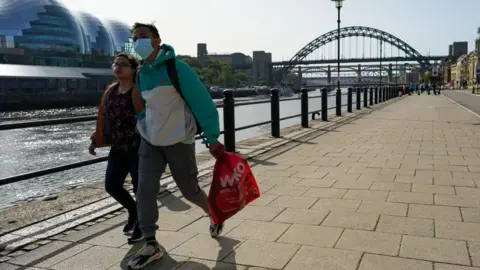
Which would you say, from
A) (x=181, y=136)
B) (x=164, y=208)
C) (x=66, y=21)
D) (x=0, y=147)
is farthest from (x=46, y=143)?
(x=66, y=21)

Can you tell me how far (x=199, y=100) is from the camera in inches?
127

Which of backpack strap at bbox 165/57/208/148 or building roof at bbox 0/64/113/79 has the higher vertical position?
building roof at bbox 0/64/113/79

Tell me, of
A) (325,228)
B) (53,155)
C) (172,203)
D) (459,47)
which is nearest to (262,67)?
(459,47)

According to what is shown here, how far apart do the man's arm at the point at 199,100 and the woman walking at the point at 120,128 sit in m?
0.56

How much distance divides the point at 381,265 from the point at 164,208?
2262mm

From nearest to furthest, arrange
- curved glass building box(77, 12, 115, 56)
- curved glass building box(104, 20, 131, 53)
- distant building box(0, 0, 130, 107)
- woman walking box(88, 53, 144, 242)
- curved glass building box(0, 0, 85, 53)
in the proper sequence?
1. woman walking box(88, 53, 144, 242)
2. distant building box(0, 0, 130, 107)
3. curved glass building box(0, 0, 85, 53)
4. curved glass building box(77, 12, 115, 56)
5. curved glass building box(104, 20, 131, 53)

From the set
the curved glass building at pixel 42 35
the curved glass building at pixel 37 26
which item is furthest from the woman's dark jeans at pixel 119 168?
the curved glass building at pixel 37 26

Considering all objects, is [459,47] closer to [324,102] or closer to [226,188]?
[324,102]

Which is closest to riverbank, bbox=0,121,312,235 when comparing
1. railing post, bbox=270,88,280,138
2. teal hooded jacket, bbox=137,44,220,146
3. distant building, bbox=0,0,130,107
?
teal hooded jacket, bbox=137,44,220,146

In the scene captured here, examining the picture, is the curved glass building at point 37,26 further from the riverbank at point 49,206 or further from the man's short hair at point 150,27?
the man's short hair at point 150,27

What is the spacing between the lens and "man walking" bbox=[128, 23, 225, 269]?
10.5 ft

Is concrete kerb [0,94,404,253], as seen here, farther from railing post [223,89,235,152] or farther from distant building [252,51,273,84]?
distant building [252,51,273,84]

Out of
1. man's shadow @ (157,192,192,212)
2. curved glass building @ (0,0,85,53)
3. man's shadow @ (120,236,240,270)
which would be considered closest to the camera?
man's shadow @ (120,236,240,270)

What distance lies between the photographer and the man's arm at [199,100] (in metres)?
3.20
